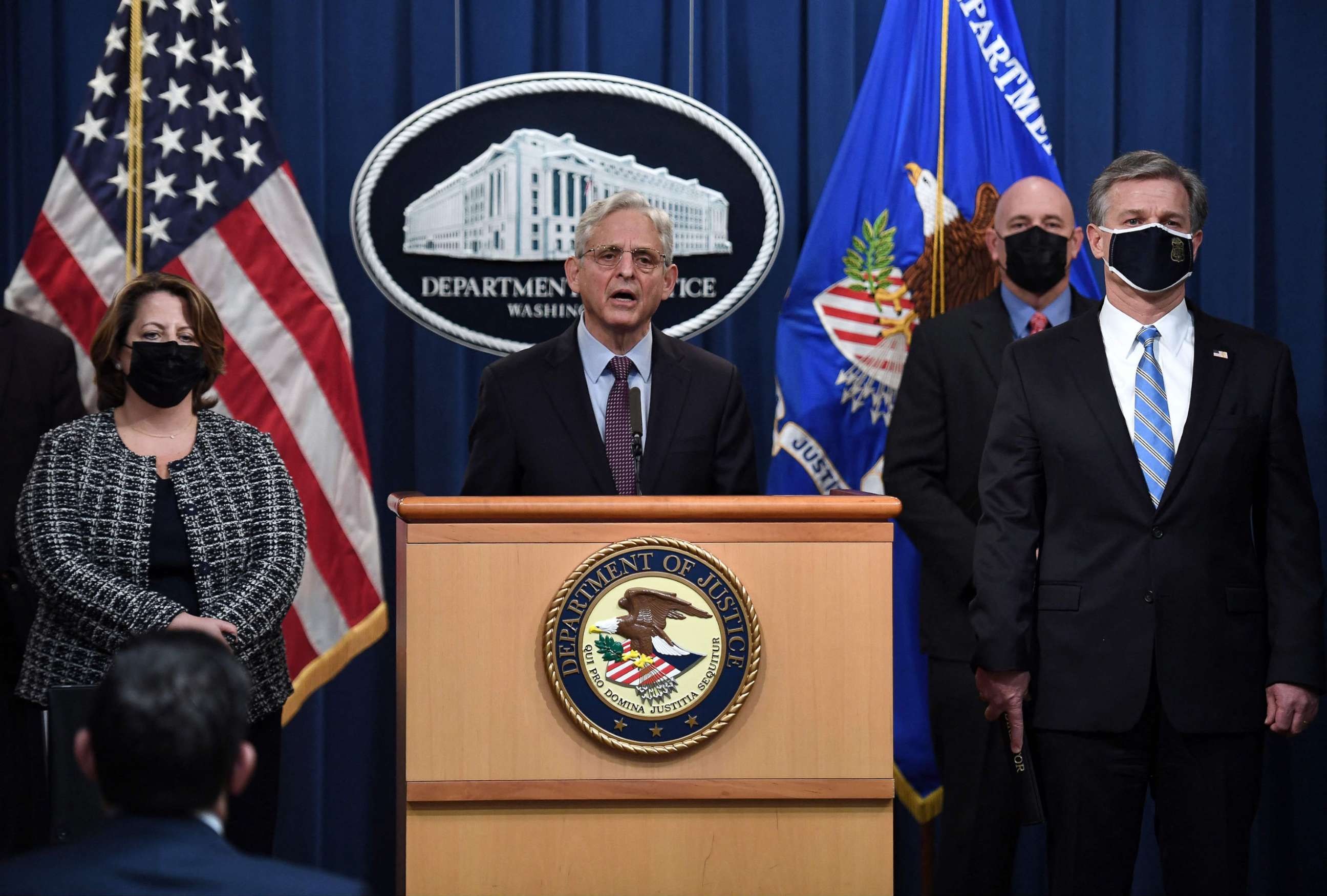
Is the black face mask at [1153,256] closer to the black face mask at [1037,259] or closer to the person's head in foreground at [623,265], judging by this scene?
the black face mask at [1037,259]

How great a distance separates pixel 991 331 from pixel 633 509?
147 cm

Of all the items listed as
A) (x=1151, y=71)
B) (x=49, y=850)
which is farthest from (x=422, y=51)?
(x=49, y=850)

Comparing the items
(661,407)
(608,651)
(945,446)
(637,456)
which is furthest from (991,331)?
(608,651)

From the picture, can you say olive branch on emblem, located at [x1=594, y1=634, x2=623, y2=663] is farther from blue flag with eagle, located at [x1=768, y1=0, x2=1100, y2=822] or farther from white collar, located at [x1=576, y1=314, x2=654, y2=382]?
blue flag with eagle, located at [x1=768, y1=0, x2=1100, y2=822]

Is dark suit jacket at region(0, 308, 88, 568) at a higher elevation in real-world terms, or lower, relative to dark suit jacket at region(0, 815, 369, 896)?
higher

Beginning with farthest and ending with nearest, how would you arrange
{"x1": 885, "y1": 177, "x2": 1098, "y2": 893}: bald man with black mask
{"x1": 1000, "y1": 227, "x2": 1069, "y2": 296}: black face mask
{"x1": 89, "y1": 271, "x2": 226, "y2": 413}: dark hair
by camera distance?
1. {"x1": 1000, "y1": 227, "x2": 1069, "y2": 296}: black face mask
2. {"x1": 885, "y1": 177, "x2": 1098, "y2": 893}: bald man with black mask
3. {"x1": 89, "y1": 271, "x2": 226, "y2": 413}: dark hair

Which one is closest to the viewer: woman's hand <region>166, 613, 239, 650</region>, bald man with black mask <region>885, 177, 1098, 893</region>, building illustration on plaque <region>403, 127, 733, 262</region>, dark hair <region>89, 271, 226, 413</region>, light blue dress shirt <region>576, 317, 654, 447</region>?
woman's hand <region>166, 613, 239, 650</region>

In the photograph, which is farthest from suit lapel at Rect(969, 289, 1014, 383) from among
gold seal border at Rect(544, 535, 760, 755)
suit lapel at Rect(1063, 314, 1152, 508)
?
gold seal border at Rect(544, 535, 760, 755)

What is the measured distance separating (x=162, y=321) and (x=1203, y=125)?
287cm

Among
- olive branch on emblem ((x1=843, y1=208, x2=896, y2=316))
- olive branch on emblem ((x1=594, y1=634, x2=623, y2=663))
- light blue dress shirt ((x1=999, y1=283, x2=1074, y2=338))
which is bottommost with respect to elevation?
olive branch on emblem ((x1=594, y1=634, x2=623, y2=663))

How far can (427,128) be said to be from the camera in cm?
379

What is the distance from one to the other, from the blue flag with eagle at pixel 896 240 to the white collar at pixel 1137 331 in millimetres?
1069

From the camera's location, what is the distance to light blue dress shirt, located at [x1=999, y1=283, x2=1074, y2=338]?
331 centimetres

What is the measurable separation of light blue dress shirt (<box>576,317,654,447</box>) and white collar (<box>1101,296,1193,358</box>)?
885mm
